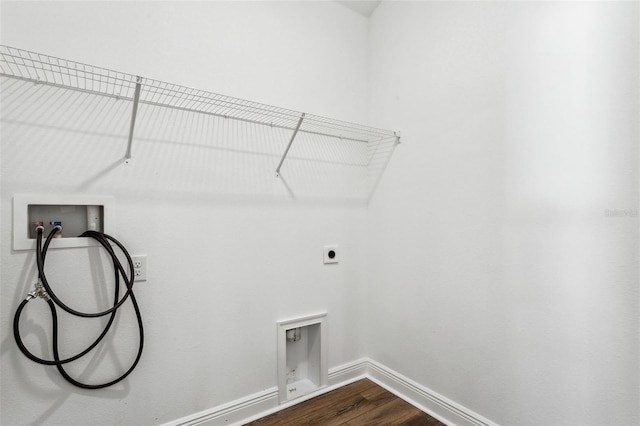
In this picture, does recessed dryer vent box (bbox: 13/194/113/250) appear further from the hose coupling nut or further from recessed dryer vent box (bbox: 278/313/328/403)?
recessed dryer vent box (bbox: 278/313/328/403)

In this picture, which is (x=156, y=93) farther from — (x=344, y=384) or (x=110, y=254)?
(x=344, y=384)

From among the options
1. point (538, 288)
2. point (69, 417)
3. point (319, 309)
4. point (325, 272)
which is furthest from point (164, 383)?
point (538, 288)

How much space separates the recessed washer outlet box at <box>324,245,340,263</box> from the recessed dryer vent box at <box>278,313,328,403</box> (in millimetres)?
348

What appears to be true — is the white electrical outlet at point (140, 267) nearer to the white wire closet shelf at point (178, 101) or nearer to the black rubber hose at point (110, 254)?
the black rubber hose at point (110, 254)

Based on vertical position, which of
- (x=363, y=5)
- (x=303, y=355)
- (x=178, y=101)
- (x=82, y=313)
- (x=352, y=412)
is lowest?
(x=352, y=412)

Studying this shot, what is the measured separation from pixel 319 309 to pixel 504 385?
1.03m

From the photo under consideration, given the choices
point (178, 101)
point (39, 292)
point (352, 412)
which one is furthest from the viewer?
point (352, 412)

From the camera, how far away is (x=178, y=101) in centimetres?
155

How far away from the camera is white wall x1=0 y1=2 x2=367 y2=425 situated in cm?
126

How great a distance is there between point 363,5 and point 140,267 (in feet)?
7.04

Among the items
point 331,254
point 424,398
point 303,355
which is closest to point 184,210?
point 331,254

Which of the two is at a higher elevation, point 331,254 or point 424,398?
point 331,254

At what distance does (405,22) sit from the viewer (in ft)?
6.43

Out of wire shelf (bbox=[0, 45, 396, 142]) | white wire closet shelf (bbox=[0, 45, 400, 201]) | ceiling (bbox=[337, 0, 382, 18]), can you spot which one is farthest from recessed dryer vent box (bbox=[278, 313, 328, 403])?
ceiling (bbox=[337, 0, 382, 18])
